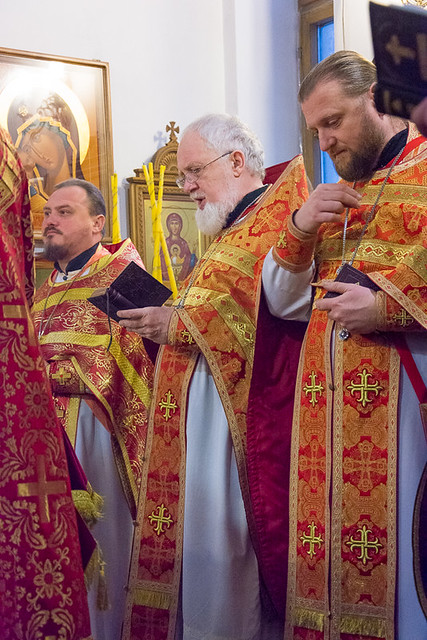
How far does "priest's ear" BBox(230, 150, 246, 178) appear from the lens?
403cm

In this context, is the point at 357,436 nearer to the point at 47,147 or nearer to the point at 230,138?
the point at 230,138

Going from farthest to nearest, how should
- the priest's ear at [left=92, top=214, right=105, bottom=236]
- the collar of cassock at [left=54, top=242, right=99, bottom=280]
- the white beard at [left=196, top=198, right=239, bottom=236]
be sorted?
1. the priest's ear at [left=92, top=214, right=105, bottom=236]
2. the collar of cassock at [left=54, top=242, right=99, bottom=280]
3. the white beard at [left=196, top=198, right=239, bottom=236]

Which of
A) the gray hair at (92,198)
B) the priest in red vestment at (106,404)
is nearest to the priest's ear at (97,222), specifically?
the gray hair at (92,198)

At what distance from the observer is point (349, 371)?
2941 mm

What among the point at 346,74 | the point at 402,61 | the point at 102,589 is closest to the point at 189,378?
the point at 346,74

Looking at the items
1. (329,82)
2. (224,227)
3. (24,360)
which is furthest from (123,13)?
(24,360)

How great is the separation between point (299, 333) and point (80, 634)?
69.2 inches

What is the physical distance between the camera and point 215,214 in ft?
13.0

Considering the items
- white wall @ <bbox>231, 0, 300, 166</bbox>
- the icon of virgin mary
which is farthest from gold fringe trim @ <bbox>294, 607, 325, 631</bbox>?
white wall @ <bbox>231, 0, 300, 166</bbox>

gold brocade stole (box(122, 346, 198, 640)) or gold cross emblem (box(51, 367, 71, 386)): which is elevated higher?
gold cross emblem (box(51, 367, 71, 386))

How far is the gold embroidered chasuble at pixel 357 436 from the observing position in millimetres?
2787

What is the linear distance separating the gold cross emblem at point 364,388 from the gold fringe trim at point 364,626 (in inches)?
26.3

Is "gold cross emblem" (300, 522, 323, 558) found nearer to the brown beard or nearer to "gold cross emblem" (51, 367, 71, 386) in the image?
the brown beard

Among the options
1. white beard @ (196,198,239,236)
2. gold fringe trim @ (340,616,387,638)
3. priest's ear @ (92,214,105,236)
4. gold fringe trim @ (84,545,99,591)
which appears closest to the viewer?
gold fringe trim @ (84,545,99,591)
